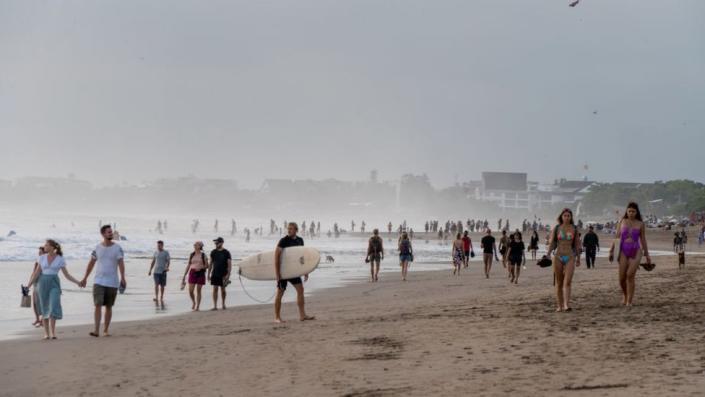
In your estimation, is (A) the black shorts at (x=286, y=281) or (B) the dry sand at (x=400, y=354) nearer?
(B) the dry sand at (x=400, y=354)

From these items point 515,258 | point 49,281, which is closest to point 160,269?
point 49,281

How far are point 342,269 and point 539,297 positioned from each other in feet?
69.1

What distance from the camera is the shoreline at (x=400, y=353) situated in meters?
8.12

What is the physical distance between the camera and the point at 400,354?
9.84 metres

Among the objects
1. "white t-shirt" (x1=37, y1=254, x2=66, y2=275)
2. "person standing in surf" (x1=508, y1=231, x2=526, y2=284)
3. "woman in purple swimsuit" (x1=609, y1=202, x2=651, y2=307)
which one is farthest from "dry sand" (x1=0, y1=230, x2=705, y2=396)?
"person standing in surf" (x1=508, y1=231, x2=526, y2=284)

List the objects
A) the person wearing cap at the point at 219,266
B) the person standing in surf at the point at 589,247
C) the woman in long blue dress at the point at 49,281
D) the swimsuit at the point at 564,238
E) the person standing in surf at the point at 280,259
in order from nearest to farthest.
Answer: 1. the woman in long blue dress at the point at 49,281
2. the swimsuit at the point at 564,238
3. the person standing in surf at the point at 280,259
4. the person wearing cap at the point at 219,266
5. the person standing in surf at the point at 589,247

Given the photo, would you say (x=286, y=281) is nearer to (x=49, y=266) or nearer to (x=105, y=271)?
(x=105, y=271)

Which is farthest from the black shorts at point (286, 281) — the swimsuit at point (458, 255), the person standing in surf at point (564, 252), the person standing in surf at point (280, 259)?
the swimsuit at point (458, 255)

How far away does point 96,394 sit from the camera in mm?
8539

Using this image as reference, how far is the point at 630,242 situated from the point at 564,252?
1147 millimetres

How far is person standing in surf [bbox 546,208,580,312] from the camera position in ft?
43.7

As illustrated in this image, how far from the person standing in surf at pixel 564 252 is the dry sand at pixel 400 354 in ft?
1.09

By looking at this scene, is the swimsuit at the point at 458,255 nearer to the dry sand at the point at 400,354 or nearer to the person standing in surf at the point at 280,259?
the dry sand at the point at 400,354

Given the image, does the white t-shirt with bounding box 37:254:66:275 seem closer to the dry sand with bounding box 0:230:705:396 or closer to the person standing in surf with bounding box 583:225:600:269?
the dry sand with bounding box 0:230:705:396
